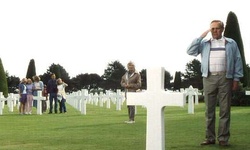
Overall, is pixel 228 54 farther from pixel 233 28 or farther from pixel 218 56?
pixel 233 28

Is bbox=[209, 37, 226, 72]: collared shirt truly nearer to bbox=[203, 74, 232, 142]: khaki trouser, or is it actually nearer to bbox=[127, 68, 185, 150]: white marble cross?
bbox=[203, 74, 232, 142]: khaki trouser

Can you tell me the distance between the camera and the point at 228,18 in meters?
37.2

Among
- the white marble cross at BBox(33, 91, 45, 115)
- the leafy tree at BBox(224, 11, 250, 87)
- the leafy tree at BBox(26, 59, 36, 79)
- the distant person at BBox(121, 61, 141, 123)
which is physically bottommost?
the white marble cross at BBox(33, 91, 45, 115)

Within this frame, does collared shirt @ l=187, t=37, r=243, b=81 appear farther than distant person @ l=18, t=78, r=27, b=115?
No

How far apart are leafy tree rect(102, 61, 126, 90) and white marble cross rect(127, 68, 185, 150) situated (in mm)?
98269

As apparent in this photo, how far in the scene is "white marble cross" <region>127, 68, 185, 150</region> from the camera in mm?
5816

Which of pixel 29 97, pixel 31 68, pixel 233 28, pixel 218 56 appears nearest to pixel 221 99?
pixel 218 56

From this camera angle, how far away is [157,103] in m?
5.90

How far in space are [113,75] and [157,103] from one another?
10320 centimetres

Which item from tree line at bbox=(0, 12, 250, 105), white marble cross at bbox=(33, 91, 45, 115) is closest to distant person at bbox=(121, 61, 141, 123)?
white marble cross at bbox=(33, 91, 45, 115)

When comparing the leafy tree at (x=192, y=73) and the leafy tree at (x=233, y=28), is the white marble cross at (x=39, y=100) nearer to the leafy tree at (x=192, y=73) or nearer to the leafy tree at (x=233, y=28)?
the leafy tree at (x=233, y=28)

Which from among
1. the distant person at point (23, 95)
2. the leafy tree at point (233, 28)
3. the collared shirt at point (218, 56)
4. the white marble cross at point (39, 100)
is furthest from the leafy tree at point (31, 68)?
the collared shirt at point (218, 56)

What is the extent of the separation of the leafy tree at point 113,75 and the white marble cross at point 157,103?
9827cm

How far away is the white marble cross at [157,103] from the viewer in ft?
19.1
